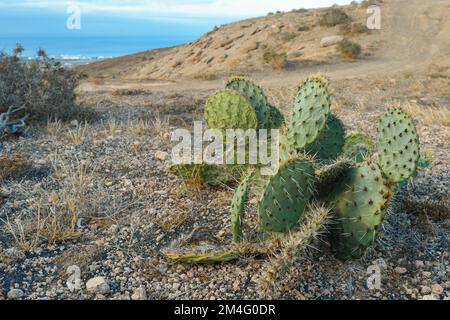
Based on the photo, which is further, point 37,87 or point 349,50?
point 349,50

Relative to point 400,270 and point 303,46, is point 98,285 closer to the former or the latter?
point 400,270

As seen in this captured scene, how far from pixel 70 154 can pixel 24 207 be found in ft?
4.76

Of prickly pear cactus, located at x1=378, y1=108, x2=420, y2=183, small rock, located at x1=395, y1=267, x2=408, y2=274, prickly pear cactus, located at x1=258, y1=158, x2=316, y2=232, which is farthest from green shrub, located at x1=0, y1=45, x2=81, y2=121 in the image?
small rock, located at x1=395, y1=267, x2=408, y2=274

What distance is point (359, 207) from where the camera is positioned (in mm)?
2939

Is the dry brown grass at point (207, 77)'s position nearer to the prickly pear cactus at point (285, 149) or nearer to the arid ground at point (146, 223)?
the arid ground at point (146, 223)

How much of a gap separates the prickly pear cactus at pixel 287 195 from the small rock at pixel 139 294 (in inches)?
31.2

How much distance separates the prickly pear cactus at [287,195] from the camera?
287cm

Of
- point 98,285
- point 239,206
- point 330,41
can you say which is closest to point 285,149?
point 239,206

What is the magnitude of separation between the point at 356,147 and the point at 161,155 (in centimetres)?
206

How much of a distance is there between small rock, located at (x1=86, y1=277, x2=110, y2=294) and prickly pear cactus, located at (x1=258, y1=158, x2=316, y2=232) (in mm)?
983

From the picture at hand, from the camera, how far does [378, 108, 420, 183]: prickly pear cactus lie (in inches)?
123

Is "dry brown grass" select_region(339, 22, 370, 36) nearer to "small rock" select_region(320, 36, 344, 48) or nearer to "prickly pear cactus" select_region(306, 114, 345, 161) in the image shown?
"small rock" select_region(320, 36, 344, 48)

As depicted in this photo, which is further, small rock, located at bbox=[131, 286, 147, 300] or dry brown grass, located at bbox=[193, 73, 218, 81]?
dry brown grass, located at bbox=[193, 73, 218, 81]

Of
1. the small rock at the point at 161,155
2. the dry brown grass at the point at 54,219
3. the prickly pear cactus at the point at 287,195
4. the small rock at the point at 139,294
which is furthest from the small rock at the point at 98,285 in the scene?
the small rock at the point at 161,155
